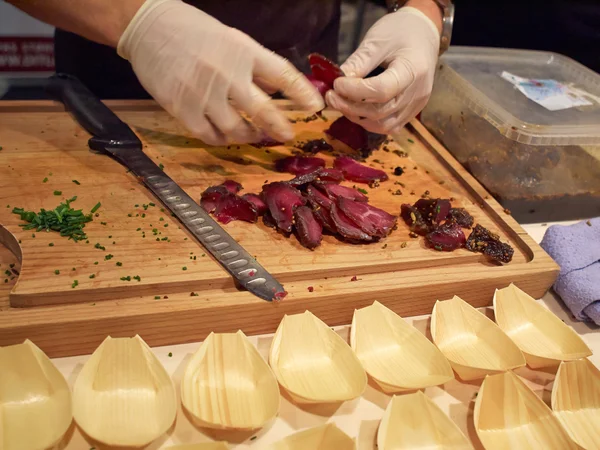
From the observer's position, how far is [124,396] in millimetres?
1169

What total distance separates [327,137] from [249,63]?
68 centimetres

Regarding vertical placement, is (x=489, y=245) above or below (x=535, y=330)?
above

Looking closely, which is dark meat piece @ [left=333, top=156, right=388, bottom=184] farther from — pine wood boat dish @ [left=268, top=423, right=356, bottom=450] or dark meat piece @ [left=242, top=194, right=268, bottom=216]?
pine wood boat dish @ [left=268, top=423, right=356, bottom=450]

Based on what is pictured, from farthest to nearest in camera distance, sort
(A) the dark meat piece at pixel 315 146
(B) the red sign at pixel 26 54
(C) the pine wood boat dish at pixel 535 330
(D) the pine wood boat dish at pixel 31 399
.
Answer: (B) the red sign at pixel 26 54 < (A) the dark meat piece at pixel 315 146 < (C) the pine wood boat dish at pixel 535 330 < (D) the pine wood boat dish at pixel 31 399

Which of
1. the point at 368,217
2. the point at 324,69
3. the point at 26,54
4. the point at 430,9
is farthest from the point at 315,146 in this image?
the point at 26,54

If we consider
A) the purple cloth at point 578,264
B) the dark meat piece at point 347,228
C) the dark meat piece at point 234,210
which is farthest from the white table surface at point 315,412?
the dark meat piece at point 234,210

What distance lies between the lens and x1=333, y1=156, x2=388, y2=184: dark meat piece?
6.42 feet

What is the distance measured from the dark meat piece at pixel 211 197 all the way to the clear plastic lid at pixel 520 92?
1073mm

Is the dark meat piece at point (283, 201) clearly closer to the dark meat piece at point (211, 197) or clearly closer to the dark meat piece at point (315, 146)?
the dark meat piece at point (211, 197)

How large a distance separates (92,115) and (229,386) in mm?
1242

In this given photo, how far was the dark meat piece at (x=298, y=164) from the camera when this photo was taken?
6.38 feet

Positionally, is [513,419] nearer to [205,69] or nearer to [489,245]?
[489,245]

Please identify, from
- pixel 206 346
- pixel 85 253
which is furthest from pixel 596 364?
pixel 85 253

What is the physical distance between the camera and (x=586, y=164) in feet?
6.79
